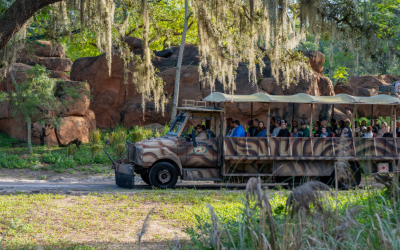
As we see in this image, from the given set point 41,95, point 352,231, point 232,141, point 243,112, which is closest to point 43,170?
point 41,95

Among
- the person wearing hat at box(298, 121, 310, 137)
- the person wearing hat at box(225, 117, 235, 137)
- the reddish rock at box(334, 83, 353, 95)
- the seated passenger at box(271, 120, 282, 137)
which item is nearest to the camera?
the person wearing hat at box(298, 121, 310, 137)

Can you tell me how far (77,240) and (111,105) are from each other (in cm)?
1997

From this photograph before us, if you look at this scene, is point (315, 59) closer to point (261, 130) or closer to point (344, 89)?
point (344, 89)

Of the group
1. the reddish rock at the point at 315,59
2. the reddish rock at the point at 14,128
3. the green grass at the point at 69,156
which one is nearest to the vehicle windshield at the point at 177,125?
the green grass at the point at 69,156

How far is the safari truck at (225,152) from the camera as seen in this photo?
36.4ft

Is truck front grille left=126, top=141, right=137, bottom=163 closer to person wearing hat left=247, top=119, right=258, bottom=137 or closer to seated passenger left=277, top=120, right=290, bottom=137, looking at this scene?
person wearing hat left=247, top=119, right=258, bottom=137

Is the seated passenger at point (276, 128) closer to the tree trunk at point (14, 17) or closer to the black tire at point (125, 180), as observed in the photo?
the black tire at point (125, 180)

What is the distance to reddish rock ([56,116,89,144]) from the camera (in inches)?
800

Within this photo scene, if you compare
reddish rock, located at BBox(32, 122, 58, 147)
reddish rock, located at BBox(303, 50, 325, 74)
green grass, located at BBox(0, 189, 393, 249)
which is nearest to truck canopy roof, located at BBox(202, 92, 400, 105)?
green grass, located at BBox(0, 189, 393, 249)

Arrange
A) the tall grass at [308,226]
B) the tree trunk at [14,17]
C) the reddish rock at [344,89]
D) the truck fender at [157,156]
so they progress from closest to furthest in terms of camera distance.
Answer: the tall grass at [308,226], the tree trunk at [14,17], the truck fender at [157,156], the reddish rock at [344,89]

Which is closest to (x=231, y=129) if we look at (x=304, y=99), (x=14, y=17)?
(x=304, y=99)

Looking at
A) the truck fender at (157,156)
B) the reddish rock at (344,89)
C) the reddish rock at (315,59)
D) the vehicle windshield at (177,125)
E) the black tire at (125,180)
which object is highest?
the reddish rock at (315,59)

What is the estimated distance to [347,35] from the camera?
35.0ft

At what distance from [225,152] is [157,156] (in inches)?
77.5
